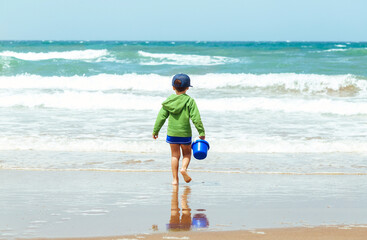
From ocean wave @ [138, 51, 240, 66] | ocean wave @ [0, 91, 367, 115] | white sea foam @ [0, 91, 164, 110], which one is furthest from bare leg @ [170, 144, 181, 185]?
ocean wave @ [138, 51, 240, 66]

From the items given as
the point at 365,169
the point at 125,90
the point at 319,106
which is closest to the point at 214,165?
the point at 365,169

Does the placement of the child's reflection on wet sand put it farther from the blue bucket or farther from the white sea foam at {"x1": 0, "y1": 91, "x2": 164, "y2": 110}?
the white sea foam at {"x1": 0, "y1": 91, "x2": 164, "y2": 110}

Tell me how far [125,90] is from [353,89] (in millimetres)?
8123

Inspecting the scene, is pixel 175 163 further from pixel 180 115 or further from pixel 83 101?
pixel 83 101

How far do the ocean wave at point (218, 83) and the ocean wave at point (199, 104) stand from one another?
4522 mm

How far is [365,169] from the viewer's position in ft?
23.4

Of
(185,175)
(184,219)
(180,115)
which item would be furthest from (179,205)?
(180,115)

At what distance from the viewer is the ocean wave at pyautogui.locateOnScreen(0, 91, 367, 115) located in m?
13.8

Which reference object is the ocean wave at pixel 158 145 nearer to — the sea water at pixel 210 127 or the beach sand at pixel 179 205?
the sea water at pixel 210 127

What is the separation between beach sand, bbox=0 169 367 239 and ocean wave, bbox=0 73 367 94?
13.4 m

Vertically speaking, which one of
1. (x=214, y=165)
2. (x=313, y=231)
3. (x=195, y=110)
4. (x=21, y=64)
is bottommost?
(x=313, y=231)

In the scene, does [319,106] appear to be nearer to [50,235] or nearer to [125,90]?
[125,90]

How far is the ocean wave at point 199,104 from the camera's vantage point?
13805 mm

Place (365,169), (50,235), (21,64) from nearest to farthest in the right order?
(50,235) → (365,169) → (21,64)
